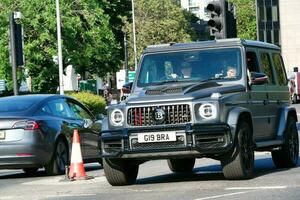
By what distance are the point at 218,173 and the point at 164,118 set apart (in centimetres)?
247

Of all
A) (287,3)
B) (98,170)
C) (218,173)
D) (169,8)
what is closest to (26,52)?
(98,170)

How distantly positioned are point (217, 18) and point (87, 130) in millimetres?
4356

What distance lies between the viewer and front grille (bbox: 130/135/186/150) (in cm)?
1218

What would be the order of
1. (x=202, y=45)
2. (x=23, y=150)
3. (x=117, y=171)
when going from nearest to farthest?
(x=117, y=171) < (x=202, y=45) < (x=23, y=150)

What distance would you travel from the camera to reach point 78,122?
56.0ft

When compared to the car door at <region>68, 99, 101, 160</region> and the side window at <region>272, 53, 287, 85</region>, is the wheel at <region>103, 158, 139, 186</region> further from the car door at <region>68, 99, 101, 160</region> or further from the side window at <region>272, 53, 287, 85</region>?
the car door at <region>68, 99, 101, 160</region>

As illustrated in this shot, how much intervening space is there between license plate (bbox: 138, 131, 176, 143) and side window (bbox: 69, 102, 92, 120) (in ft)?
16.7

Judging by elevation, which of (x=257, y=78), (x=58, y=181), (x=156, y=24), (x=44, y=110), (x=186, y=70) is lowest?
(x=58, y=181)

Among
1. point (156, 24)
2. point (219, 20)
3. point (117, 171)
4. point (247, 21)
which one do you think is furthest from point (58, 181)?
point (247, 21)

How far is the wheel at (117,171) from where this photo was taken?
12945mm

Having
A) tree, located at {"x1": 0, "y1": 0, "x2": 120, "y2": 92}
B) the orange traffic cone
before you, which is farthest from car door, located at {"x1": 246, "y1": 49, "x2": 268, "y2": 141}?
tree, located at {"x1": 0, "y1": 0, "x2": 120, "y2": 92}

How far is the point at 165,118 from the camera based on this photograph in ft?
40.5

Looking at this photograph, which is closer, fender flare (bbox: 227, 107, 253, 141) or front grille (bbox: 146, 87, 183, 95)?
fender flare (bbox: 227, 107, 253, 141)

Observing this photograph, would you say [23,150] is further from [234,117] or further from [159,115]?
[234,117]
